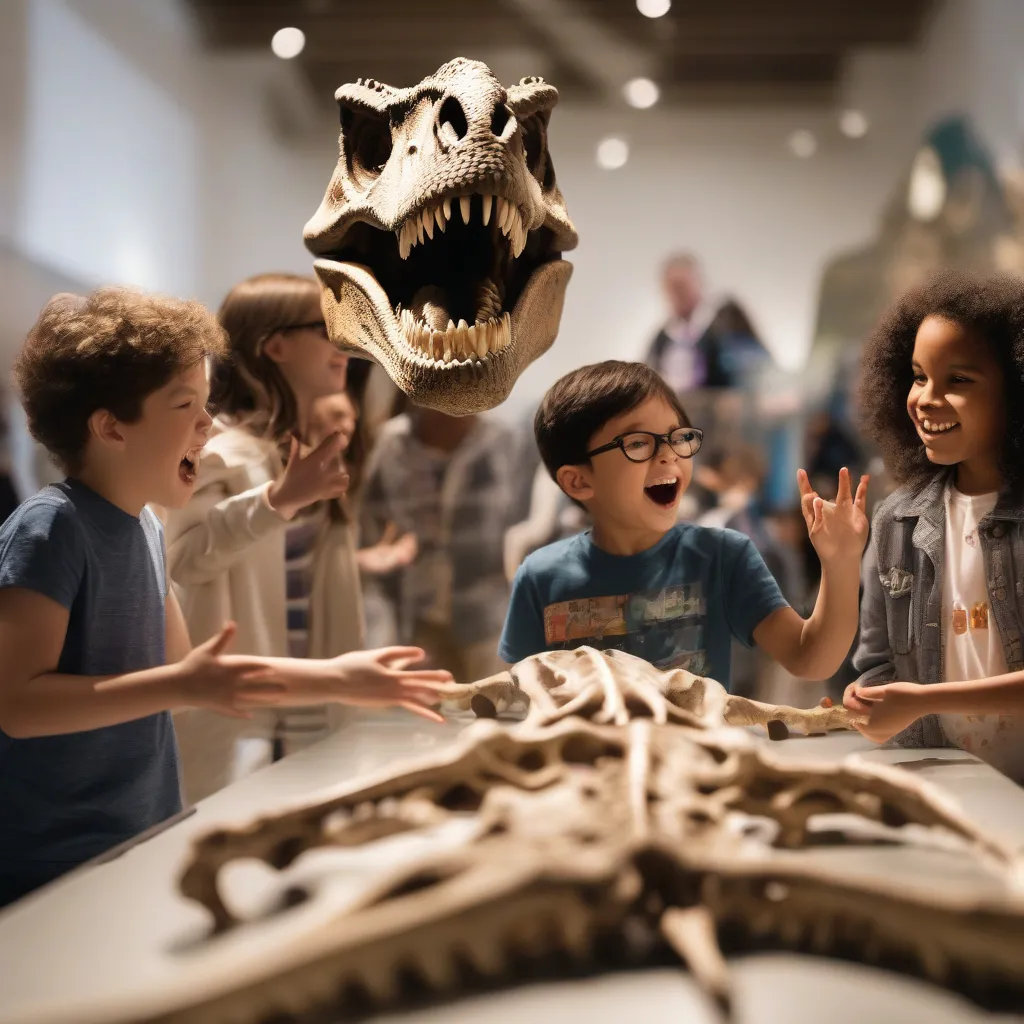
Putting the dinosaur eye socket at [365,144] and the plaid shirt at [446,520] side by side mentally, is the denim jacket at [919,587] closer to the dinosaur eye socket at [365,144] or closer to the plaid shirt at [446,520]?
the plaid shirt at [446,520]

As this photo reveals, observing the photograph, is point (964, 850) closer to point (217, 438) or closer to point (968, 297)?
point (968, 297)

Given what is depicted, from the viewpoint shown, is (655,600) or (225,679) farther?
(655,600)

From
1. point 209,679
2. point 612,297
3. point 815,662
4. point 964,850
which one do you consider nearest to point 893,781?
point 964,850

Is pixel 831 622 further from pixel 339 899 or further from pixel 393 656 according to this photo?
pixel 339 899

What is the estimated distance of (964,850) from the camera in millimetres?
997

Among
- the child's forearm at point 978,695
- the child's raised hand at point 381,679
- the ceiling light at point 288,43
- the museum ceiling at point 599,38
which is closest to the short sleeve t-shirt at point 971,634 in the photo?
the child's forearm at point 978,695

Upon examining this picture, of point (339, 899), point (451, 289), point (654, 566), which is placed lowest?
point (339, 899)

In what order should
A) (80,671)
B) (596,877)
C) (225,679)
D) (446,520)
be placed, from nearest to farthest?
(596,877)
(225,679)
(80,671)
(446,520)

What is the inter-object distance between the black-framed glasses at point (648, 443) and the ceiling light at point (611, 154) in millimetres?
1233

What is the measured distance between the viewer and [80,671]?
1.20 meters

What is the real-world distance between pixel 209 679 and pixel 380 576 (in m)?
1.11

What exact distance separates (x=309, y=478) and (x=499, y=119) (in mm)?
563

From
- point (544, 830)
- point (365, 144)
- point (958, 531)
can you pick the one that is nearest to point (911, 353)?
point (958, 531)

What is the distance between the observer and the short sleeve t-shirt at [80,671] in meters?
1.18
